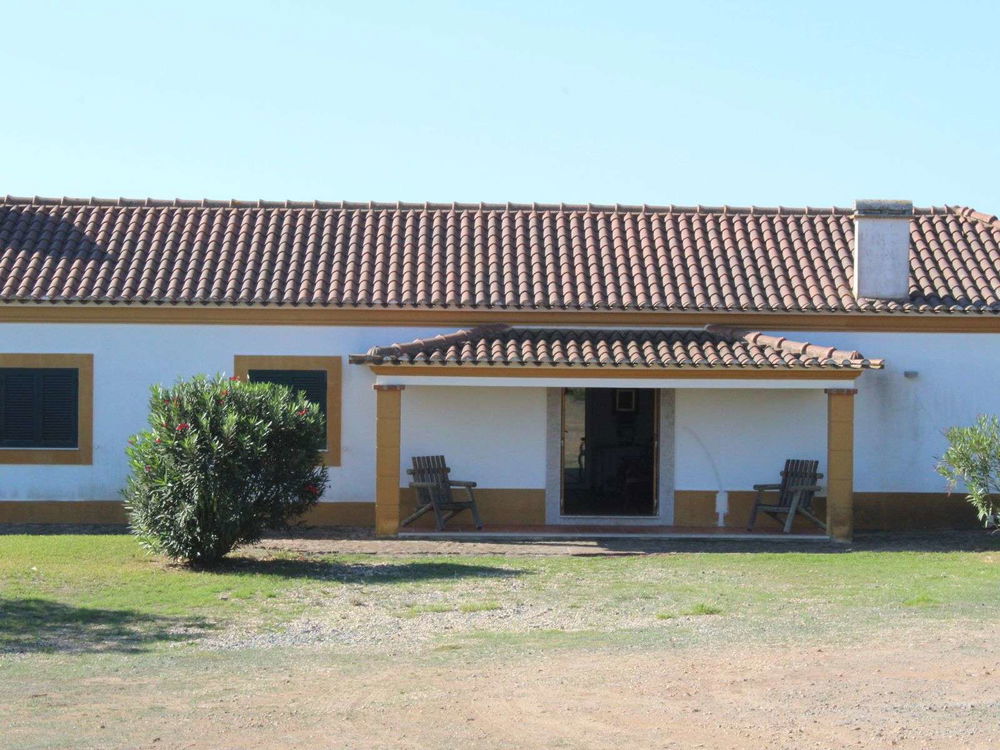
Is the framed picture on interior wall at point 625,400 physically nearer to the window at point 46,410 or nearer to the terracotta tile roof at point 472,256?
the terracotta tile roof at point 472,256

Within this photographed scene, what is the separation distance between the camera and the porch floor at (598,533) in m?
16.6

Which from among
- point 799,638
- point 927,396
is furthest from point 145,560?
point 927,396

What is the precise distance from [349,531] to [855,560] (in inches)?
255


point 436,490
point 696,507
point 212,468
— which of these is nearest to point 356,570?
point 212,468

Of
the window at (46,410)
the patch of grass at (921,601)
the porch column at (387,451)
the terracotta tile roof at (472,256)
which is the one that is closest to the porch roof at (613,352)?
the porch column at (387,451)

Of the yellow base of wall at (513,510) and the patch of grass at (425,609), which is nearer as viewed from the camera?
the patch of grass at (425,609)

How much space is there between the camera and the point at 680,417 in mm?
17672

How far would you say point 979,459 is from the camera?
15688 millimetres

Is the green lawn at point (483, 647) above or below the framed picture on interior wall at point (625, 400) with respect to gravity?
below

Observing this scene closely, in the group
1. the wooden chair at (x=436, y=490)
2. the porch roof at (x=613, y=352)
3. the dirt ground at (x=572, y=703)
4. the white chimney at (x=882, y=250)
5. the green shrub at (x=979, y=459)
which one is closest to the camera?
the dirt ground at (x=572, y=703)

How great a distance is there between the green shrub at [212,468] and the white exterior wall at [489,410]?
3.58 meters

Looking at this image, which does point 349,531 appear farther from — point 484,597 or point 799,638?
point 799,638

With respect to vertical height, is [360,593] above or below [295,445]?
below

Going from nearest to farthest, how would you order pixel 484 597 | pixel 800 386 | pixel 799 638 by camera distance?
pixel 799 638, pixel 484 597, pixel 800 386
